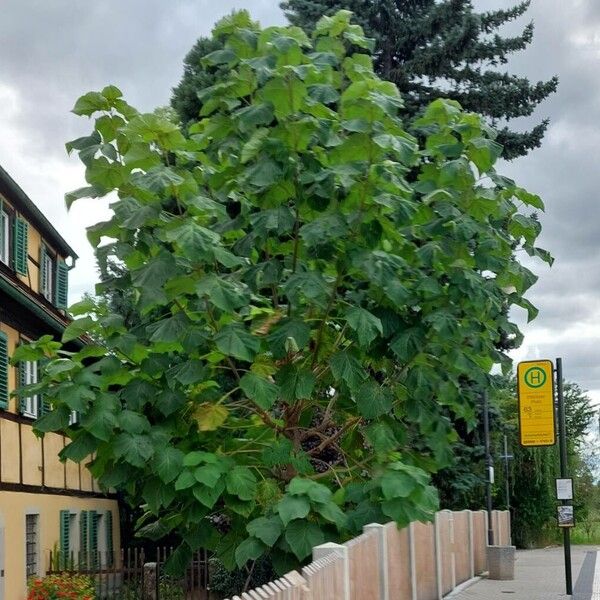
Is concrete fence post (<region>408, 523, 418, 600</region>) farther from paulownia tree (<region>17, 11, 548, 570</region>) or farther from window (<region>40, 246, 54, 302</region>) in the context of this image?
window (<region>40, 246, 54, 302</region>)

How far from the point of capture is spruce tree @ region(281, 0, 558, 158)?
28.8 meters

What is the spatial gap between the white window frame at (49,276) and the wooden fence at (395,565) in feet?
37.6

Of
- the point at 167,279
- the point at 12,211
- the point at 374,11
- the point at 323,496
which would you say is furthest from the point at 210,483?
the point at 374,11

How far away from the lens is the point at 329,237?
9938 mm

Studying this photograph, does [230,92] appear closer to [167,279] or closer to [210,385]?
[167,279]

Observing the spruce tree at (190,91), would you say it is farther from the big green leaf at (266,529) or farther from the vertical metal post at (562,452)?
the big green leaf at (266,529)

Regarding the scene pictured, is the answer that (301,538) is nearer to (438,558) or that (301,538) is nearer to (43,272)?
(438,558)

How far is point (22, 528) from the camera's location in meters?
22.8

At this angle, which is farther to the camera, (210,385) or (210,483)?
(210,385)

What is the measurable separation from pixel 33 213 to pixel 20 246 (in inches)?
62.5

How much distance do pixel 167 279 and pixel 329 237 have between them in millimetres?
1408

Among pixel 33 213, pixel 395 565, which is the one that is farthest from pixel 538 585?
pixel 33 213

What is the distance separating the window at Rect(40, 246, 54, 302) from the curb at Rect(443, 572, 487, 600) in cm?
1157

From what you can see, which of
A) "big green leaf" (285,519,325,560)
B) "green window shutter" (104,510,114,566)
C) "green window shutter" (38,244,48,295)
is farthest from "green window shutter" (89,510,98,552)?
"big green leaf" (285,519,325,560)
